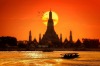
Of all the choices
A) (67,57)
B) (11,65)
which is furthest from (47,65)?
(67,57)

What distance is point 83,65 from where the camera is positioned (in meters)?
132

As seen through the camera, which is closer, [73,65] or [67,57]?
[73,65]

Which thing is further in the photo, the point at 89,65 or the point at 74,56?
the point at 74,56

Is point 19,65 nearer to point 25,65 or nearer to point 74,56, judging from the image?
point 25,65

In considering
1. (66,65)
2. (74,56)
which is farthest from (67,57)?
(66,65)

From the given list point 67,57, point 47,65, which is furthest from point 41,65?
point 67,57

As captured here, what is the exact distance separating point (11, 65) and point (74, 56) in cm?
5995

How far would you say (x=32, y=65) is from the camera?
129 metres

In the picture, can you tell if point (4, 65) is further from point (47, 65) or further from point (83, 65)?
point (83, 65)

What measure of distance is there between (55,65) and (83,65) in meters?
8.22

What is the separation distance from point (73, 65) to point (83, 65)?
300cm

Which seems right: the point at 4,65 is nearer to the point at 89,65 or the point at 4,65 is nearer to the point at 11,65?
the point at 11,65

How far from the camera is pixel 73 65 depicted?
132m

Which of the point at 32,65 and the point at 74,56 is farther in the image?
the point at 74,56
